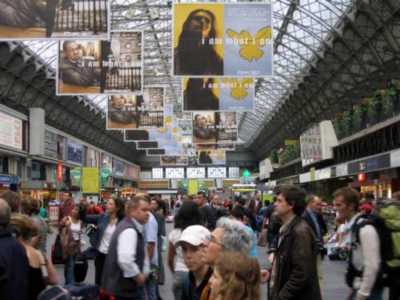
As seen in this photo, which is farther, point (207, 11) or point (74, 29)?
point (207, 11)

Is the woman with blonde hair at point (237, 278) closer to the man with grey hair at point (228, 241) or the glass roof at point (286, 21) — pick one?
the man with grey hair at point (228, 241)

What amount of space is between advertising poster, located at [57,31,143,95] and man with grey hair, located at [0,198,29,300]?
14281 mm

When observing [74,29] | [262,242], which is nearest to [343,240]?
[74,29]

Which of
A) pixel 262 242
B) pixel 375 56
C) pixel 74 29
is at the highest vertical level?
pixel 375 56

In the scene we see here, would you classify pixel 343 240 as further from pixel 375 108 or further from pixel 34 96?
pixel 34 96

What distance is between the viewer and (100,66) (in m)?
19.8

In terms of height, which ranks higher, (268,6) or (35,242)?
(268,6)

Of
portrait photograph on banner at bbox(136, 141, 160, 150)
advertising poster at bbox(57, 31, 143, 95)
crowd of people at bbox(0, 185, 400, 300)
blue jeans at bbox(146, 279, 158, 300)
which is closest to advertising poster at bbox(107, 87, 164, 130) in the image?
advertising poster at bbox(57, 31, 143, 95)

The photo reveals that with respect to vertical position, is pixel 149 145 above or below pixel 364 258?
above

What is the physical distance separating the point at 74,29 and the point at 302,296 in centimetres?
1144

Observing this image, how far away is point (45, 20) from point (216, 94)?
8454 millimetres

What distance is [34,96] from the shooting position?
49.5 m

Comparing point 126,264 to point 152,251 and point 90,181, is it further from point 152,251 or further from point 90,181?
point 90,181

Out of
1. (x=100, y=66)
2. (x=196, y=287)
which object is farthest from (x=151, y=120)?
(x=196, y=287)
